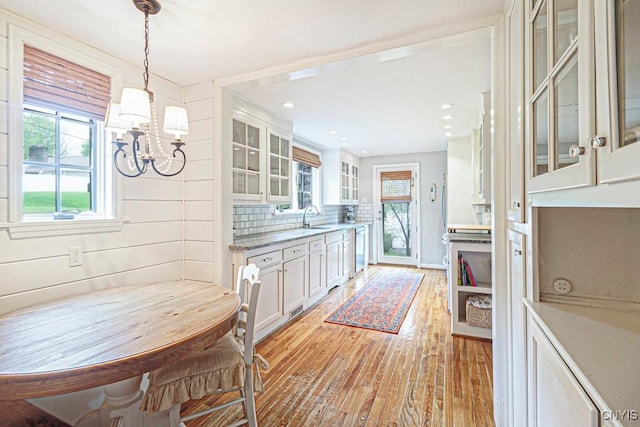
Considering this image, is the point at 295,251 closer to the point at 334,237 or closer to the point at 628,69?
the point at 334,237

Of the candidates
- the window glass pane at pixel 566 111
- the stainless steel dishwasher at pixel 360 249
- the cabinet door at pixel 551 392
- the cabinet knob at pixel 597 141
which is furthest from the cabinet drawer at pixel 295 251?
the cabinet knob at pixel 597 141

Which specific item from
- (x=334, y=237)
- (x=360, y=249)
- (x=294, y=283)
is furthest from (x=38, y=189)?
(x=360, y=249)

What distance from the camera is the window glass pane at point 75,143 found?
76.4 inches

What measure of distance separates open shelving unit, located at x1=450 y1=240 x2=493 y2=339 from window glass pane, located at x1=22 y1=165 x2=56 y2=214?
3176 millimetres

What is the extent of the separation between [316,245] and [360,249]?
2.02 metres

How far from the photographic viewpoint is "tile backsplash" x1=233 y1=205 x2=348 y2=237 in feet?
11.4

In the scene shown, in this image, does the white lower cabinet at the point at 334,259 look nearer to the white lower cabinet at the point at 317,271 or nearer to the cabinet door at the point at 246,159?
the white lower cabinet at the point at 317,271

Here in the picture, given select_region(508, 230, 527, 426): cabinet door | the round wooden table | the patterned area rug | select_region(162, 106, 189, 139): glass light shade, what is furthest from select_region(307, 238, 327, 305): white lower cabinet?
select_region(508, 230, 527, 426): cabinet door

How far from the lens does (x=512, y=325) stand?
4.99 ft

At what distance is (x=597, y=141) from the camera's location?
26.4 inches

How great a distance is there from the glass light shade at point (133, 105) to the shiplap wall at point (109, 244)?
2.55 ft

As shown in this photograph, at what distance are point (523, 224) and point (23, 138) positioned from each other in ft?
8.60

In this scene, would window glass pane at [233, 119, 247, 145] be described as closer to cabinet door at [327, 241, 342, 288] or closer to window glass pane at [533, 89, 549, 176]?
cabinet door at [327, 241, 342, 288]

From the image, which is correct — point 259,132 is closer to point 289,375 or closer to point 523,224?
point 289,375
